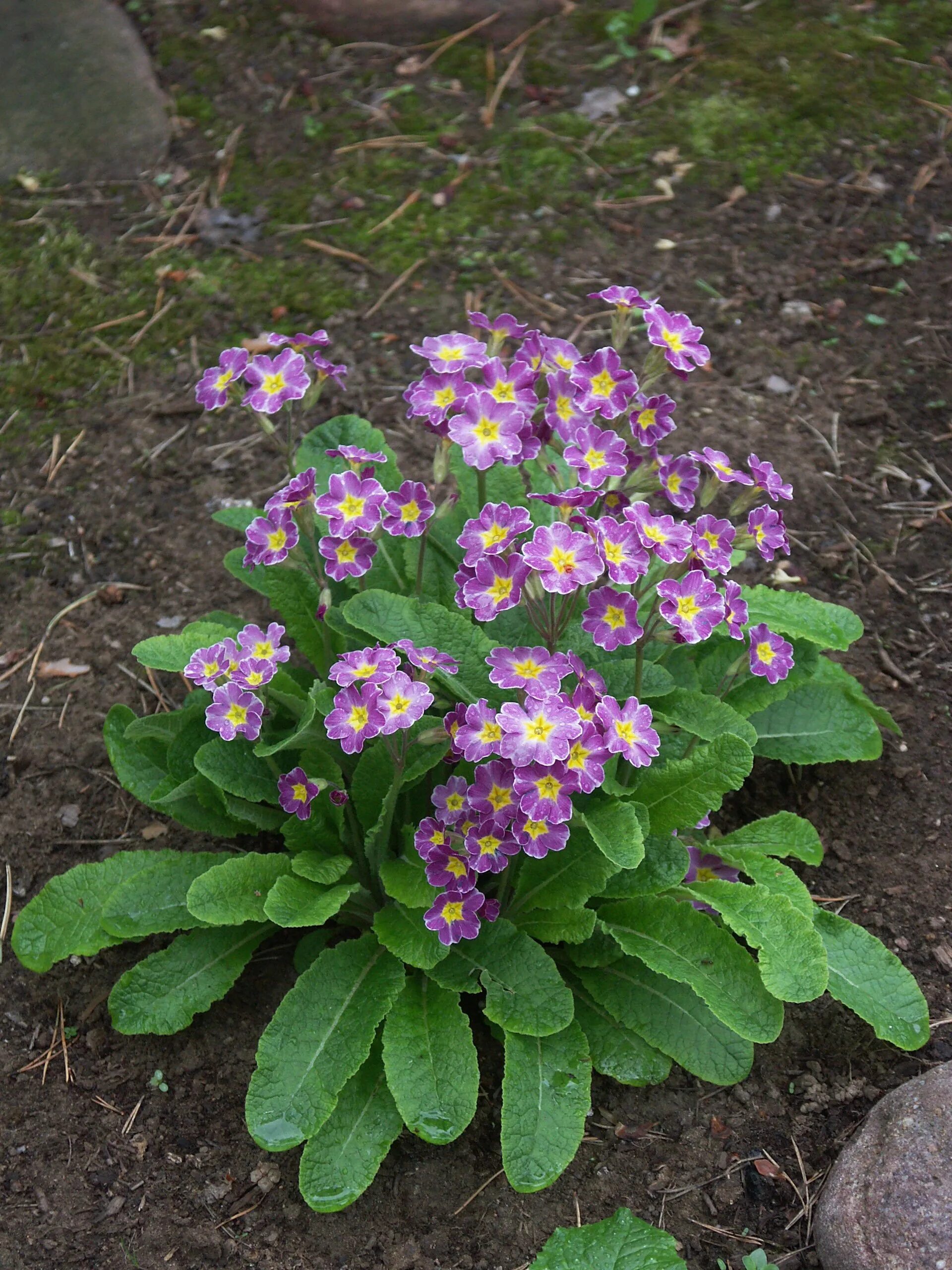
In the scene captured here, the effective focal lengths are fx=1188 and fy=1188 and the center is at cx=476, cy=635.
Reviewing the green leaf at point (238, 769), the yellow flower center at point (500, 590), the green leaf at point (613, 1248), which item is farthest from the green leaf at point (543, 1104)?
the yellow flower center at point (500, 590)

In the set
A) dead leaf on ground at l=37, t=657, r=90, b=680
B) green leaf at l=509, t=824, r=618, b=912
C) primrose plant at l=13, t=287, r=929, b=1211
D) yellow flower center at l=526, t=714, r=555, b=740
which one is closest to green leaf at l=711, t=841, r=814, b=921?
primrose plant at l=13, t=287, r=929, b=1211

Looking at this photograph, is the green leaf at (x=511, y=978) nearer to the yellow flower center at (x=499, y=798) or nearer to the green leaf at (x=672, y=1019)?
the green leaf at (x=672, y=1019)

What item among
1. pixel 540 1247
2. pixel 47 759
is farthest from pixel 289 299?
pixel 540 1247

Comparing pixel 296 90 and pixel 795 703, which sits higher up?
pixel 296 90

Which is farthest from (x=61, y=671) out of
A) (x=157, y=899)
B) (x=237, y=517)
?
(x=157, y=899)

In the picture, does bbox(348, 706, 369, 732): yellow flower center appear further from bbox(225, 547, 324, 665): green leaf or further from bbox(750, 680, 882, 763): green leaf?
bbox(750, 680, 882, 763): green leaf

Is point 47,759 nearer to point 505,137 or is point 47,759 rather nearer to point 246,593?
point 246,593
